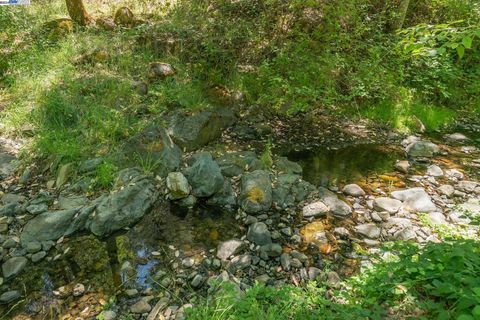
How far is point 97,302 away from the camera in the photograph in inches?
113

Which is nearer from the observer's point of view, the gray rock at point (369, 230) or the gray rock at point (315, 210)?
the gray rock at point (369, 230)

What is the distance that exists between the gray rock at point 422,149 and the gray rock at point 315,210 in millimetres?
2581

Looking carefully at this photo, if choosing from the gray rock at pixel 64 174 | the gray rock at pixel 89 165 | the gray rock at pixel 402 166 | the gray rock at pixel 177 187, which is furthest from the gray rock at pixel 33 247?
the gray rock at pixel 402 166

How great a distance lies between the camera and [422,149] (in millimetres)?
5680

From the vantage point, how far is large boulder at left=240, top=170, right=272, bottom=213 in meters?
4.07

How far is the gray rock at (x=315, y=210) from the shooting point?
4.03m

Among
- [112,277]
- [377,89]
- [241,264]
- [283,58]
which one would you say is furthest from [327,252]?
[377,89]

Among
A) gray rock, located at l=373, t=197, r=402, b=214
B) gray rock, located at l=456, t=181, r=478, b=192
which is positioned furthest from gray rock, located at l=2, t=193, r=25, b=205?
gray rock, located at l=456, t=181, r=478, b=192

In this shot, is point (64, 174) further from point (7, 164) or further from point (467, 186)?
point (467, 186)

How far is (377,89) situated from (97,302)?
19.3ft

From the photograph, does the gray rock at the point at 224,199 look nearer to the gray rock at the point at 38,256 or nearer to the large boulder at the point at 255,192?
the large boulder at the point at 255,192

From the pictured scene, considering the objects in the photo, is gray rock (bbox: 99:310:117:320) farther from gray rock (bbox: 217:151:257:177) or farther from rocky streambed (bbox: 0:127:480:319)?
gray rock (bbox: 217:151:257:177)

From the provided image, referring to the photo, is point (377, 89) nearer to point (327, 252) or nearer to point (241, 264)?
point (327, 252)

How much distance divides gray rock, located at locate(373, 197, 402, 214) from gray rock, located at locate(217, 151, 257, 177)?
5.95 ft
